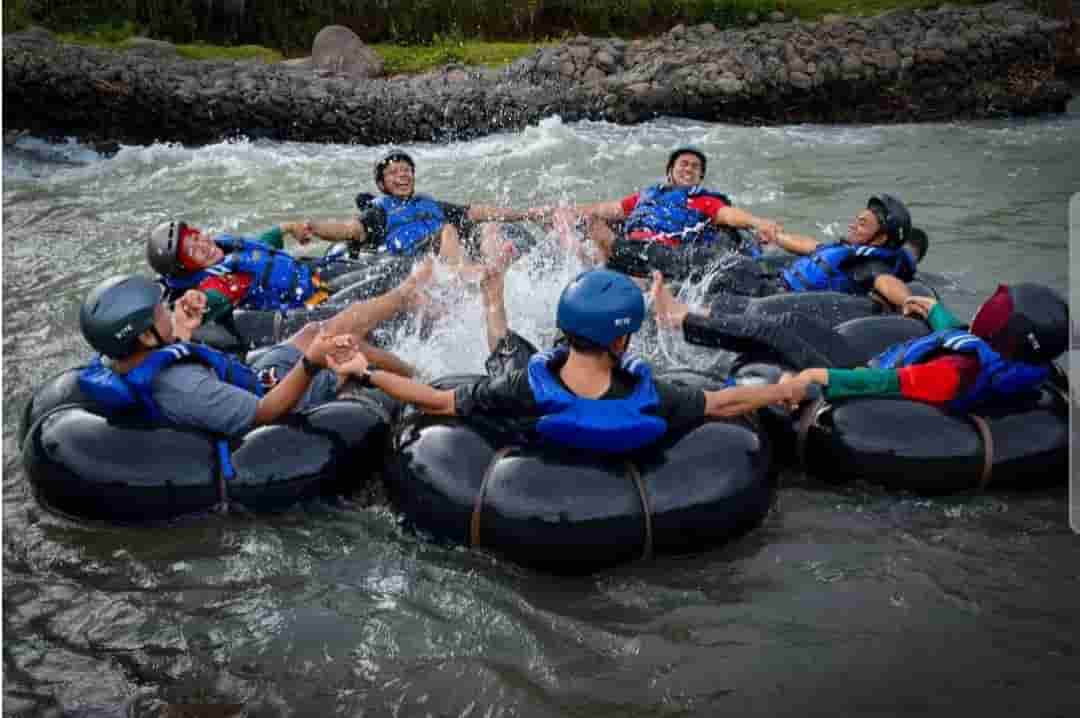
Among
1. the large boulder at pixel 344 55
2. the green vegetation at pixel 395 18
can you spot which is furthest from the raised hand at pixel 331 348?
the green vegetation at pixel 395 18

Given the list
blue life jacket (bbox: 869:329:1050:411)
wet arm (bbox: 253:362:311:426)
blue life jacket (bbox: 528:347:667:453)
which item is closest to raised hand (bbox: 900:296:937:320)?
blue life jacket (bbox: 869:329:1050:411)

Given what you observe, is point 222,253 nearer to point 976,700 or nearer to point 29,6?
point 976,700

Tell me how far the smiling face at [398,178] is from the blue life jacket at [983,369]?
16.2 feet

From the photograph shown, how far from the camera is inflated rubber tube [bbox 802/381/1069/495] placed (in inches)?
208

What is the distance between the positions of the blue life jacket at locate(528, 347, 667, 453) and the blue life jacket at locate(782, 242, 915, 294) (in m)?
3.14

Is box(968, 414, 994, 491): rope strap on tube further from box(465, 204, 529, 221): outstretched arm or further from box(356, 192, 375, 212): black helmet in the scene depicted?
box(356, 192, 375, 212): black helmet

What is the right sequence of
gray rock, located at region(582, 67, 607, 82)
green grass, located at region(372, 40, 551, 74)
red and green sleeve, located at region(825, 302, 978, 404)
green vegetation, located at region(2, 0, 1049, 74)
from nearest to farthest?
red and green sleeve, located at region(825, 302, 978, 404) → gray rock, located at region(582, 67, 607, 82) → green grass, located at region(372, 40, 551, 74) → green vegetation, located at region(2, 0, 1049, 74)

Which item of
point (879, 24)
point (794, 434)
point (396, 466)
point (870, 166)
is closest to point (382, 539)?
point (396, 466)

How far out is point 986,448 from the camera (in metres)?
5.27

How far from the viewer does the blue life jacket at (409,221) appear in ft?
27.7

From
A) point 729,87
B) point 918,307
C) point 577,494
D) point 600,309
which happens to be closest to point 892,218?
point 918,307

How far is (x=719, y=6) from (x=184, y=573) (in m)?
23.0

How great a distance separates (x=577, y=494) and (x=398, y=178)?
491cm

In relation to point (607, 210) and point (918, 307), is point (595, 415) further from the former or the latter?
point (607, 210)
